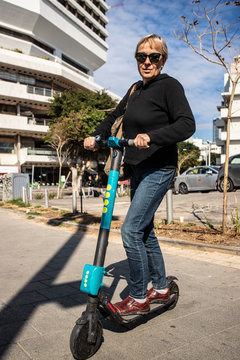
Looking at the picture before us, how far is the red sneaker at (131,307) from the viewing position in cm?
242

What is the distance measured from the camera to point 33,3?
5222 cm

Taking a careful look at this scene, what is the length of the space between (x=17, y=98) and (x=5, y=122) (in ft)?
13.4

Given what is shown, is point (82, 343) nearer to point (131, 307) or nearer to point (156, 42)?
point (131, 307)

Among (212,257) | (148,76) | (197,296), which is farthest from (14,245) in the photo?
(148,76)

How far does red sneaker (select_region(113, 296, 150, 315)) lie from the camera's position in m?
2.42

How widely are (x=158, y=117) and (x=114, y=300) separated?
178 cm

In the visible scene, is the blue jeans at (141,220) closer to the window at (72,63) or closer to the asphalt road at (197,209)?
the asphalt road at (197,209)

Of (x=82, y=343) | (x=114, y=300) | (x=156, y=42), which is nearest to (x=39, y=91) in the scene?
(x=114, y=300)

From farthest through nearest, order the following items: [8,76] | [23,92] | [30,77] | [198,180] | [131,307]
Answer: [30,77] → [8,76] → [23,92] → [198,180] → [131,307]

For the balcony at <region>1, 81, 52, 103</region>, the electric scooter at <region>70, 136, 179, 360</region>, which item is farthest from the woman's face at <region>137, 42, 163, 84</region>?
the balcony at <region>1, 81, 52, 103</region>

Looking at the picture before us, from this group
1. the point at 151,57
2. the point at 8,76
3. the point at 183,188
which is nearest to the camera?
the point at 151,57

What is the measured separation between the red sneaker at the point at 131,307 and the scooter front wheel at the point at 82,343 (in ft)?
0.86

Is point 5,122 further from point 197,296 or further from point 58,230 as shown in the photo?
point 197,296

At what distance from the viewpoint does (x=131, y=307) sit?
2.47 metres
